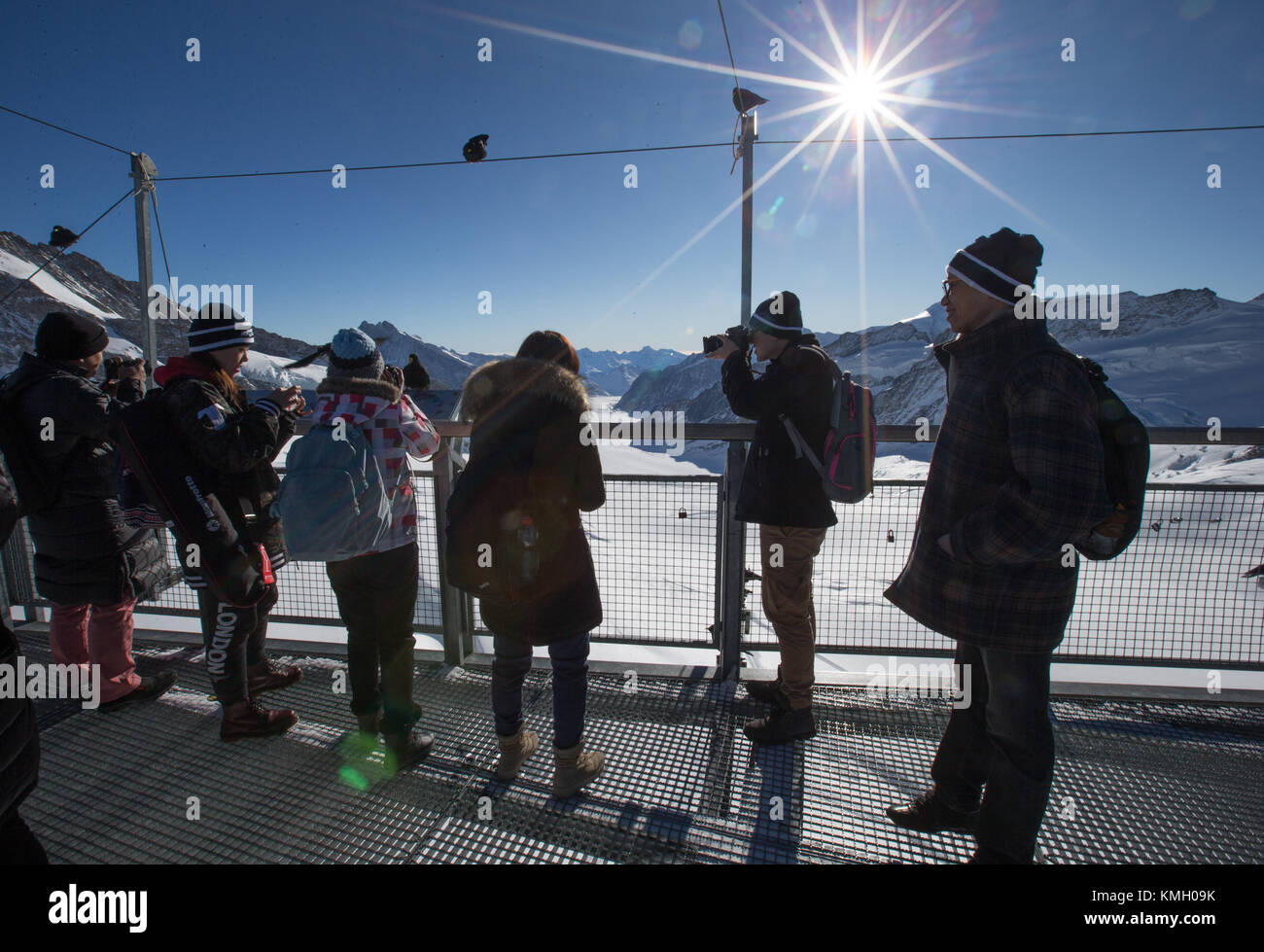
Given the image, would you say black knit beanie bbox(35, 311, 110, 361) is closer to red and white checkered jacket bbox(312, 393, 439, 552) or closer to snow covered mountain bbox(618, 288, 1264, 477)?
red and white checkered jacket bbox(312, 393, 439, 552)

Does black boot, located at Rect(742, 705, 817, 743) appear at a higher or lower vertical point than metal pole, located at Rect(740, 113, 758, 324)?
lower

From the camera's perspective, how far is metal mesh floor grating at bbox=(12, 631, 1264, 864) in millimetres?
2090

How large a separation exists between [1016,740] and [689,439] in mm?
1753

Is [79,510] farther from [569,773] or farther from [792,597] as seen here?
[792,597]

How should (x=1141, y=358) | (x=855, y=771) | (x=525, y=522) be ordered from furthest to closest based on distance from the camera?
(x=1141, y=358), (x=855, y=771), (x=525, y=522)

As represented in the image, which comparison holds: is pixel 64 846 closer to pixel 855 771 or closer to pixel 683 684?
pixel 683 684

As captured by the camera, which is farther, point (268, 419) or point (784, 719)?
point (784, 719)

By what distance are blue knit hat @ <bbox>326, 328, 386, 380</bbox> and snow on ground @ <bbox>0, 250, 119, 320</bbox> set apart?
16419 centimetres

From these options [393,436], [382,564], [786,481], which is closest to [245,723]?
[382,564]

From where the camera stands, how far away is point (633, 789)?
239 centimetres

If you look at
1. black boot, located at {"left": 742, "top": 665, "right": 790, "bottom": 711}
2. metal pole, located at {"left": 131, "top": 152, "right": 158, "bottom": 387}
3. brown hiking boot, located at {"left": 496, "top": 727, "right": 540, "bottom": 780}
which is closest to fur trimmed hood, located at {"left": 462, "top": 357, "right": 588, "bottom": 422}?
brown hiking boot, located at {"left": 496, "top": 727, "right": 540, "bottom": 780}

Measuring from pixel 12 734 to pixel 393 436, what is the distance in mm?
1386
